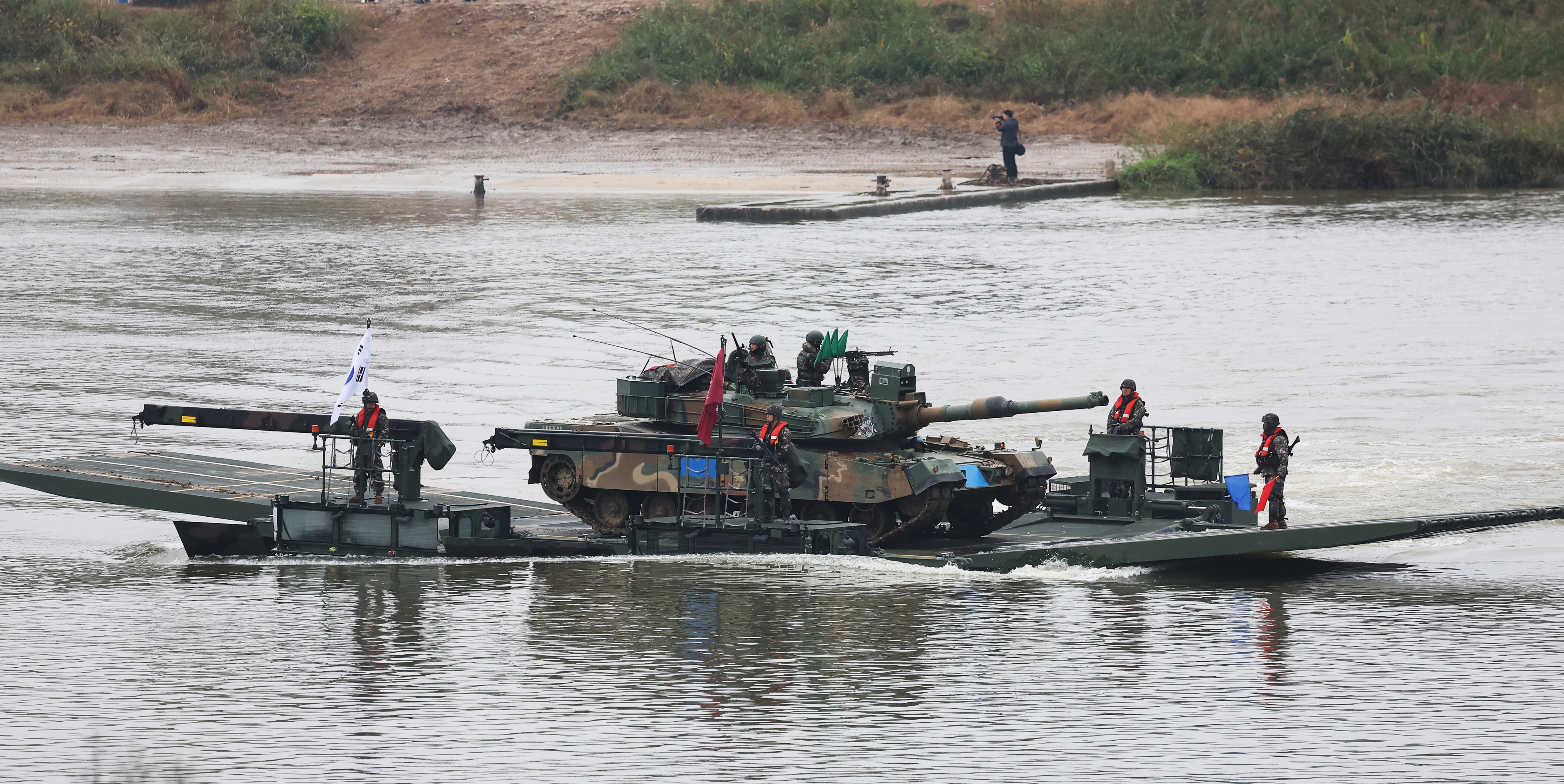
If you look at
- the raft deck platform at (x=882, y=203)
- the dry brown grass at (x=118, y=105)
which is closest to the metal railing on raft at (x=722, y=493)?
the raft deck platform at (x=882, y=203)

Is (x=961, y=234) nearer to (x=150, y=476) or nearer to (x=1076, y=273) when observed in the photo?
(x=1076, y=273)

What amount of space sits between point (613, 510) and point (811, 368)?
275 centimetres

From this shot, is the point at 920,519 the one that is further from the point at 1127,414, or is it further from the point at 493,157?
the point at 493,157

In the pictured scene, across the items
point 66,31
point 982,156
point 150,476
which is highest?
point 66,31

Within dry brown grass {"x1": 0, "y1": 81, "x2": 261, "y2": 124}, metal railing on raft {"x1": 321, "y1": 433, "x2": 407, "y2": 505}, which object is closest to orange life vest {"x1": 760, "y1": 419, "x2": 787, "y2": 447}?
metal railing on raft {"x1": 321, "y1": 433, "x2": 407, "y2": 505}

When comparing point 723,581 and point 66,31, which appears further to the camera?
point 66,31

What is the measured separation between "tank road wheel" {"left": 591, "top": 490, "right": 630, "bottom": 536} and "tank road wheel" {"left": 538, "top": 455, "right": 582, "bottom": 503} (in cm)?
31

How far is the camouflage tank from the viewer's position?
71.7ft

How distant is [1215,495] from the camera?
75.3 feet

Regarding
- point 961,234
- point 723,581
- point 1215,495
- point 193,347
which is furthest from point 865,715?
point 961,234

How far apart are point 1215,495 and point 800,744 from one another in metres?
9.41

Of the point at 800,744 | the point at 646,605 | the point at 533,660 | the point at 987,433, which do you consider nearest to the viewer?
the point at 800,744

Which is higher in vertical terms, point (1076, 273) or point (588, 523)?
point (1076, 273)

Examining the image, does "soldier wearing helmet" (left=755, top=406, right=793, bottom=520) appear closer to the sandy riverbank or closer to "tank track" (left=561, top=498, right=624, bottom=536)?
"tank track" (left=561, top=498, right=624, bottom=536)
